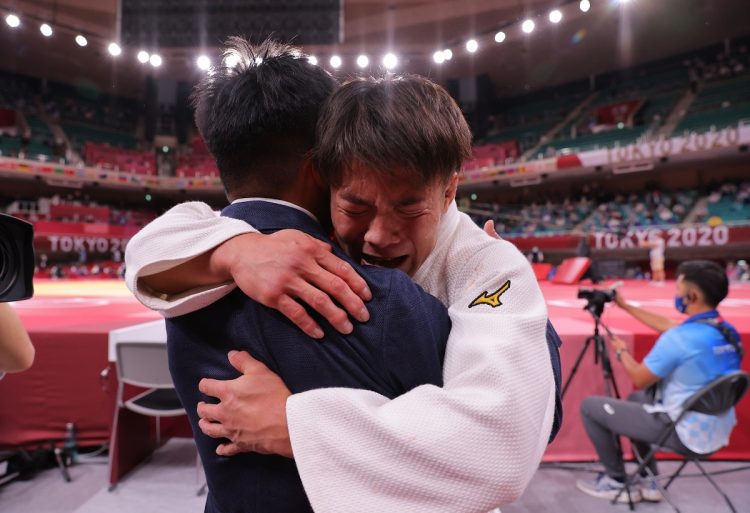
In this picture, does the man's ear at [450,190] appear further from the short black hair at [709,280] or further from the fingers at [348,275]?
the short black hair at [709,280]

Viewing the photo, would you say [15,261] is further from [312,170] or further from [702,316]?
[702,316]

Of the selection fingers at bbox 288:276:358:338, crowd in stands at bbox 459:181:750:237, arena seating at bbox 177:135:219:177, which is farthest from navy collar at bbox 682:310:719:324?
arena seating at bbox 177:135:219:177

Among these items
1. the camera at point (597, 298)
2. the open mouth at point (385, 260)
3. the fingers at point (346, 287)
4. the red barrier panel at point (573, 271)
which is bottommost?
the red barrier panel at point (573, 271)

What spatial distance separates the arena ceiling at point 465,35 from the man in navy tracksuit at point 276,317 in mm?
15195

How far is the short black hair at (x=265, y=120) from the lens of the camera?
887 millimetres

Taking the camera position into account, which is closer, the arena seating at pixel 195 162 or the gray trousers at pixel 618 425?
the gray trousers at pixel 618 425

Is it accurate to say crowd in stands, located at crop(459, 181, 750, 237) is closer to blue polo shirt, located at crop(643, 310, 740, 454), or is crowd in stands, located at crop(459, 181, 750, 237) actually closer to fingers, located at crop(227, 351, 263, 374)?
blue polo shirt, located at crop(643, 310, 740, 454)

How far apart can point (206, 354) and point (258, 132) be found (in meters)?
0.41

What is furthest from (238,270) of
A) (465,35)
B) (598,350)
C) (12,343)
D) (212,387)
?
(465,35)

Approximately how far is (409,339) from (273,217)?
0.34 metres

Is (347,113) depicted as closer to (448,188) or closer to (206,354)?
(448,188)

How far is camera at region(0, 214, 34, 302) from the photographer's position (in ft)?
3.09

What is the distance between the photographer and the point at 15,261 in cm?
95

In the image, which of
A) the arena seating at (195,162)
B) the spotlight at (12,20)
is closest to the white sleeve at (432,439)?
the spotlight at (12,20)
